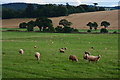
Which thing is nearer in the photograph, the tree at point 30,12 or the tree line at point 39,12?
the tree line at point 39,12

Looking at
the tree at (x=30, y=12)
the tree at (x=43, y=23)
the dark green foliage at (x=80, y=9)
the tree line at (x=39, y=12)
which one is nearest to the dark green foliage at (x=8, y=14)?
the tree line at (x=39, y=12)

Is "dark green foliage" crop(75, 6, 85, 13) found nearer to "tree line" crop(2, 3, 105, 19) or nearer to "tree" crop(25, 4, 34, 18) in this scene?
"tree line" crop(2, 3, 105, 19)

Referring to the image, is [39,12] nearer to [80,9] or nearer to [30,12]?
[30,12]

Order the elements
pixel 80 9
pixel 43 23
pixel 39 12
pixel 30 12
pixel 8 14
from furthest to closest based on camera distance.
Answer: pixel 80 9
pixel 8 14
pixel 30 12
pixel 39 12
pixel 43 23

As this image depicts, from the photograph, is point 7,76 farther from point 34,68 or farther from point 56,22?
point 56,22

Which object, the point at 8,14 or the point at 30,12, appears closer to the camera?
the point at 30,12

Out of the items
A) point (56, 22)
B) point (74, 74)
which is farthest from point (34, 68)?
point (56, 22)

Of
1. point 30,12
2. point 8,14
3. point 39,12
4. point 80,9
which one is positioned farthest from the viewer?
point 80,9

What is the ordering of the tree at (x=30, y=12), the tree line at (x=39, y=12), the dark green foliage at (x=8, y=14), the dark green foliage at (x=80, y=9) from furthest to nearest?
the dark green foliage at (x=80, y=9)
the dark green foliage at (x=8, y=14)
the tree at (x=30, y=12)
the tree line at (x=39, y=12)

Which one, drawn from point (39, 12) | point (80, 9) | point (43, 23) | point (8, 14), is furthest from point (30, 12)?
point (43, 23)

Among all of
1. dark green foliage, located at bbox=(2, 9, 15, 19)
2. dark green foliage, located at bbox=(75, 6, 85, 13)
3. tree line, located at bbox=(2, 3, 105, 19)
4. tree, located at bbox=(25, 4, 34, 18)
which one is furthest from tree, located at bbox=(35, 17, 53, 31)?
dark green foliage, located at bbox=(75, 6, 85, 13)

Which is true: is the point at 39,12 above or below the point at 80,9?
below

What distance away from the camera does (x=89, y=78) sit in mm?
12719

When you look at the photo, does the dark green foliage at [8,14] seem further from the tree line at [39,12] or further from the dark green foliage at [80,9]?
the dark green foliage at [80,9]
